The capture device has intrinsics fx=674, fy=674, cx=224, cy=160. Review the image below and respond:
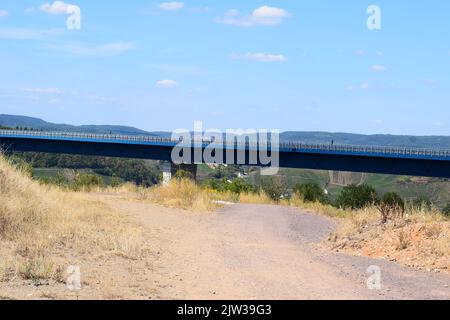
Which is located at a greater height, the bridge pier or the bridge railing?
the bridge railing

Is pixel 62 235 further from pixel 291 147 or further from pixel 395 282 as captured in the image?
pixel 291 147

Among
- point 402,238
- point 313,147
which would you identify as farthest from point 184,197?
point 313,147

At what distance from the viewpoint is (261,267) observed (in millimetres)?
12008

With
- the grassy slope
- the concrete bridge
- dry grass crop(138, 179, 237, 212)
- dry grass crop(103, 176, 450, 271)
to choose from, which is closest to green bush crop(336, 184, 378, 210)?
dry grass crop(138, 179, 237, 212)

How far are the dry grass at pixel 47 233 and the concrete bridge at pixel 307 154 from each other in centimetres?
3483

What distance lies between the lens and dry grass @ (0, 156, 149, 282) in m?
10.1

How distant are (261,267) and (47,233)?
4529 millimetres

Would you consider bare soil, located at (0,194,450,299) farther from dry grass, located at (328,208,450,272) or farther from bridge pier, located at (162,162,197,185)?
bridge pier, located at (162,162,197,185)

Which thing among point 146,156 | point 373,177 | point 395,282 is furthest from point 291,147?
point 373,177

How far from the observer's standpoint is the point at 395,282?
10867mm

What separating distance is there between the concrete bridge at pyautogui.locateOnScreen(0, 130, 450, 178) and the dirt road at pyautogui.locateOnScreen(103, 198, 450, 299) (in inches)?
1292

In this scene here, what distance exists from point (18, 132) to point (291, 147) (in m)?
30.0

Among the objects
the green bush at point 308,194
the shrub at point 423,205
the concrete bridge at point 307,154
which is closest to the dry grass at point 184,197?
the green bush at point 308,194

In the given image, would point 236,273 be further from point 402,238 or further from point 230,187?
point 230,187
